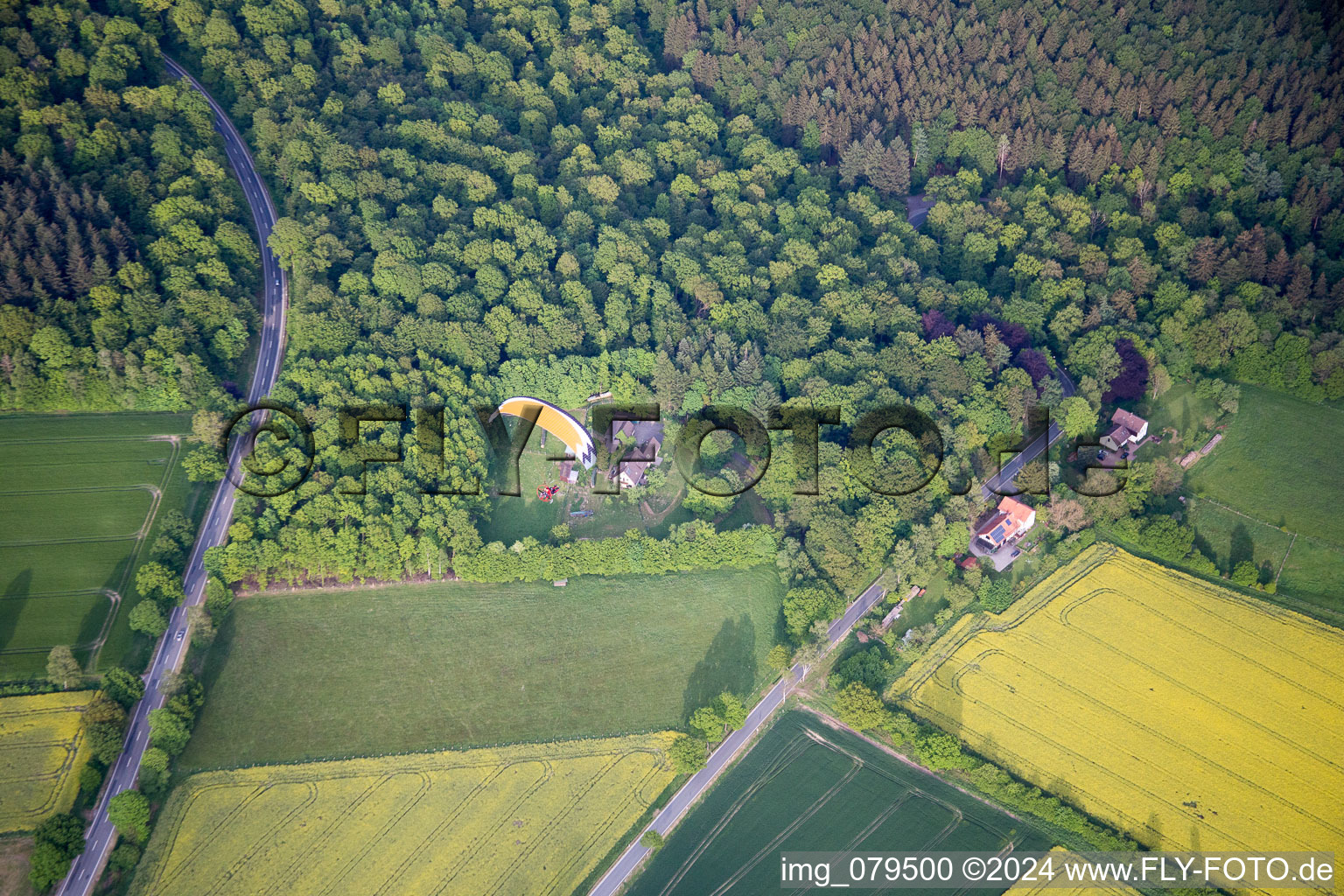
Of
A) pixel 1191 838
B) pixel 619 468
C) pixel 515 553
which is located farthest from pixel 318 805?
pixel 1191 838

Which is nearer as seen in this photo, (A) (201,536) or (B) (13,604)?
(B) (13,604)

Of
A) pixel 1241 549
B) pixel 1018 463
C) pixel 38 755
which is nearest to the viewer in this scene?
pixel 38 755

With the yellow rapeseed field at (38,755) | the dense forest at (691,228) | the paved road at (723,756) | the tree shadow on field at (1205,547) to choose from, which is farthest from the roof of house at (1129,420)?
the yellow rapeseed field at (38,755)

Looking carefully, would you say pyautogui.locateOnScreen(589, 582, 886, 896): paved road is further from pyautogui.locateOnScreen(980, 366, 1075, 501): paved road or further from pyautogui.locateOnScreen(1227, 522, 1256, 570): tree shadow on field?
pyautogui.locateOnScreen(1227, 522, 1256, 570): tree shadow on field

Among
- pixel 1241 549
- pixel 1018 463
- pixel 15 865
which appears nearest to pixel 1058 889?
pixel 1241 549

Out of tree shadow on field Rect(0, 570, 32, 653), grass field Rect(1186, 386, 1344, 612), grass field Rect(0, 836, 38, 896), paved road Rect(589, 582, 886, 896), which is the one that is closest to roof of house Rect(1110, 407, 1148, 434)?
grass field Rect(1186, 386, 1344, 612)

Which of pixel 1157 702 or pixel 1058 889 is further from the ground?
pixel 1157 702

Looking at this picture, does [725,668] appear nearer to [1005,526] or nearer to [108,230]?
[1005,526]
